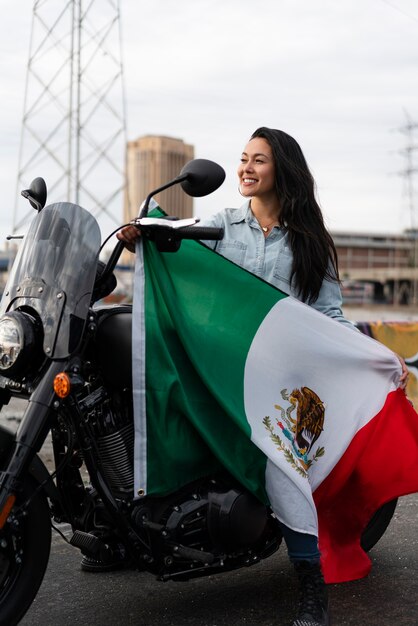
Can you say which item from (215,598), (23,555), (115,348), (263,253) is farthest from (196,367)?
(215,598)

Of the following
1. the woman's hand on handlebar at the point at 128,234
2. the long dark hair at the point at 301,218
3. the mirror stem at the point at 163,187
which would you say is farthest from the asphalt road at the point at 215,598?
the mirror stem at the point at 163,187

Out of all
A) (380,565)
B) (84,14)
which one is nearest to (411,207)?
(84,14)

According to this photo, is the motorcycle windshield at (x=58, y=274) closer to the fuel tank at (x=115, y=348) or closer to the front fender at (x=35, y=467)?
the fuel tank at (x=115, y=348)

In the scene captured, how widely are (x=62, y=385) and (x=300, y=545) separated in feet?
3.92

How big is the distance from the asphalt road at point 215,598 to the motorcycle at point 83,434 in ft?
1.06

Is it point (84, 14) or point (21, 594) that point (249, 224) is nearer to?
point (21, 594)

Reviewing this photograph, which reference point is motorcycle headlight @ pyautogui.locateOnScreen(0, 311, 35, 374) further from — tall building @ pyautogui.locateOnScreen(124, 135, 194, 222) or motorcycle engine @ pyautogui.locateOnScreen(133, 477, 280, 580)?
tall building @ pyautogui.locateOnScreen(124, 135, 194, 222)

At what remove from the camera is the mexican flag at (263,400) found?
3.08 metres

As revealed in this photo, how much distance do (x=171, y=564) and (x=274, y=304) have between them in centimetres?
108

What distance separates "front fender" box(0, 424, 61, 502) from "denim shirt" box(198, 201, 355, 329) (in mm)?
1297

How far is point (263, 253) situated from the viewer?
370 centimetres

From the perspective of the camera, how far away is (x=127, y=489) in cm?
309

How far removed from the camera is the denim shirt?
12.1ft

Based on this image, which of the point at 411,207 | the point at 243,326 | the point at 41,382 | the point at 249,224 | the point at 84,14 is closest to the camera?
the point at 41,382
